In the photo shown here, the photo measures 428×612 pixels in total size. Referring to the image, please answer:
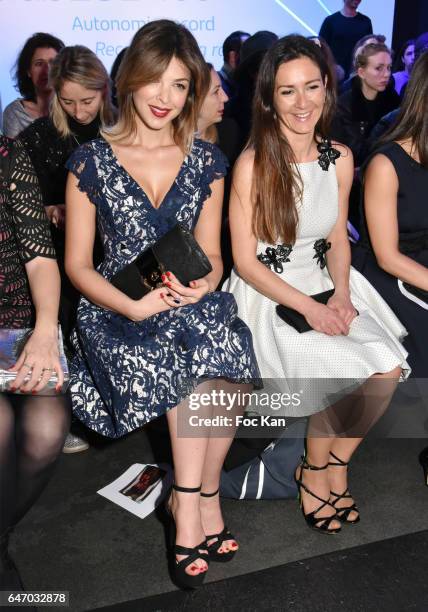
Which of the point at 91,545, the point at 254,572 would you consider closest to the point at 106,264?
the point at 91,545

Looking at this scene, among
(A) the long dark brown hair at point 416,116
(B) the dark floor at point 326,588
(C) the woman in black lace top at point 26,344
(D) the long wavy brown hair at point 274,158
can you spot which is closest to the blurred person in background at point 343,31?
(A) the long dark brown hair at point 416,116

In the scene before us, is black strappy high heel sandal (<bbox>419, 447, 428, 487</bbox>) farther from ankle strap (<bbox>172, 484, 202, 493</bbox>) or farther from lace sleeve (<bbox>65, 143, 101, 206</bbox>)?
lace sleeve (<bbox>65, 143, 101, 206</bbox>)

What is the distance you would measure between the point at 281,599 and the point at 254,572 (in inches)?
5.8

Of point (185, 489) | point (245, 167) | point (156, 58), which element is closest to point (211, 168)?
point (245, 167)

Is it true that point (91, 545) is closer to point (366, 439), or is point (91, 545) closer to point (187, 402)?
point (187, 402)

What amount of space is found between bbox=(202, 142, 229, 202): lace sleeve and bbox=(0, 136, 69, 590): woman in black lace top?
0.59 metres

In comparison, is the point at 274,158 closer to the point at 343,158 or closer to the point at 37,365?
the point at 343,158

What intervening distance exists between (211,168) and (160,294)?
0.56 m

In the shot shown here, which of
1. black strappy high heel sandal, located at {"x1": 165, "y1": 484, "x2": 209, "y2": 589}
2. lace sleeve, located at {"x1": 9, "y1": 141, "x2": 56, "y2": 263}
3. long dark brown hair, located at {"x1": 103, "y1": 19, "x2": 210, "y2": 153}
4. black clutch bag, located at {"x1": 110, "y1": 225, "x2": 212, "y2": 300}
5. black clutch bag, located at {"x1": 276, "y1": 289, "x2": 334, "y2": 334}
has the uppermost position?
long dark brown hair, located at {"x1": 103, "y1": 19, "x2": 210, "y2": 153}

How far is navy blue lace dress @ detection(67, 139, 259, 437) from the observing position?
6.78ft

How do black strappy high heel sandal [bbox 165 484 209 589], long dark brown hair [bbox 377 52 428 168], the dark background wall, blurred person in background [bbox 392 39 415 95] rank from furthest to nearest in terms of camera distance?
the dark background wall, blurred person in background [bbox 392 39 415 95], long dark brown hair [bbox 377 52 428 168], black strappy high heel sandal [bbox 165 484 209 589]

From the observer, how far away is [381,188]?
2605 millimetres

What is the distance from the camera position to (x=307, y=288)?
2600mm

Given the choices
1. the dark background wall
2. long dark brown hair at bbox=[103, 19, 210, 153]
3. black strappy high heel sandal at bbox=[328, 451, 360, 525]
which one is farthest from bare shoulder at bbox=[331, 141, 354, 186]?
the dark background wall
